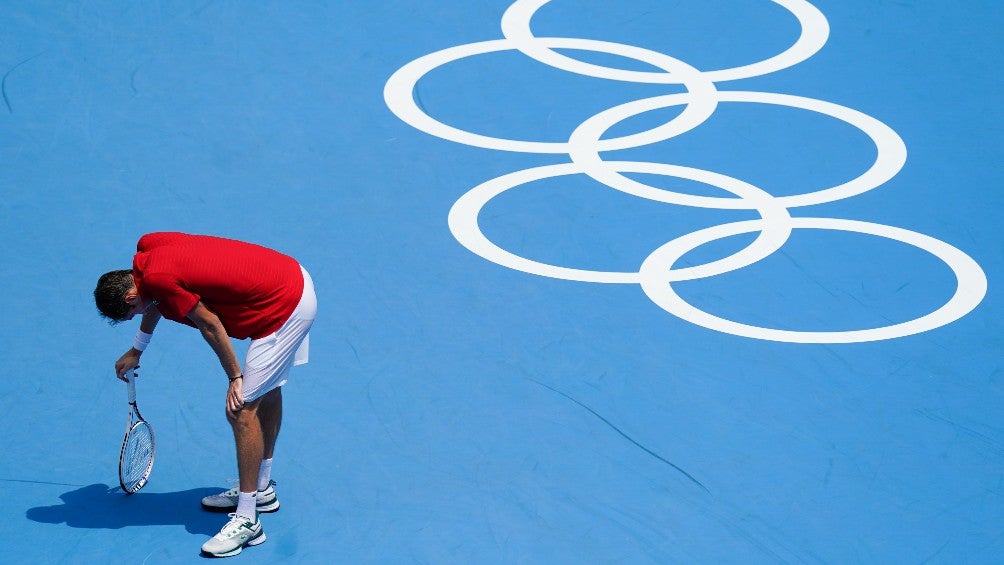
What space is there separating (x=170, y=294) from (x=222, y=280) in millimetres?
258

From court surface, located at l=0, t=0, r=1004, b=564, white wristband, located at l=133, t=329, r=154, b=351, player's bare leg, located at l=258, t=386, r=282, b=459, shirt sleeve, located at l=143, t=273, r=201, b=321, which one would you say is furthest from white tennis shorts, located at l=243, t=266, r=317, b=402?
court surface, located at l=0, t=0, r=1004, b=564

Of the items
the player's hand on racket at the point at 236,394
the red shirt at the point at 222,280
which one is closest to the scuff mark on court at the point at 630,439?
the red shirt at the point at 222,280

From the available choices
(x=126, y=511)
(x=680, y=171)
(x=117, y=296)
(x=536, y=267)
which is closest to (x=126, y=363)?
(x=117, y=296)

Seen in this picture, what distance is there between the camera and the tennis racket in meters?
6.18

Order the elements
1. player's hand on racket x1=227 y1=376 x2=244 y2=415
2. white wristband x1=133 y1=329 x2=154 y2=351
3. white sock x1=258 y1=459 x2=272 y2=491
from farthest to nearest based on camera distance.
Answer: white sock x1=258 y1=459 x2=272 y2=491, white wristband x1=133 y1=329 x2=154 y2=351, player's hand on racket x1=227 y1=376 x2=244 y2=415

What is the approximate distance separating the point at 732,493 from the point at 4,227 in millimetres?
5463

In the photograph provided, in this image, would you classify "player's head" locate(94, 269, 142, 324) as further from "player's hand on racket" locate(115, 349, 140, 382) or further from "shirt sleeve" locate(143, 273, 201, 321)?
"player's hand on racket" locate(115, 349, 140, 382)

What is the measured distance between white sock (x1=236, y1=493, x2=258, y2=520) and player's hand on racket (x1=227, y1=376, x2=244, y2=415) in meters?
0.45

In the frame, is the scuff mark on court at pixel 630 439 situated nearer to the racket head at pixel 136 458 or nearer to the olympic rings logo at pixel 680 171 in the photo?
the olympic rings logo at pixel 680 171

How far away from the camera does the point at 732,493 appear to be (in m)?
6.62

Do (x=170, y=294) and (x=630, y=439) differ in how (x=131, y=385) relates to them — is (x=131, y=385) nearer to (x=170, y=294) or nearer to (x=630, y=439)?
(x=170, y=294)

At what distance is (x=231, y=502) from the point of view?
21.0 ft

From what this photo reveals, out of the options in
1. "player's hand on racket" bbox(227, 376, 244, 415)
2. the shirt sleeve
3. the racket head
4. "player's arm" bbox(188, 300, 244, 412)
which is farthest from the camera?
the racket head

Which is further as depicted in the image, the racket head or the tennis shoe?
the tennis shoe
